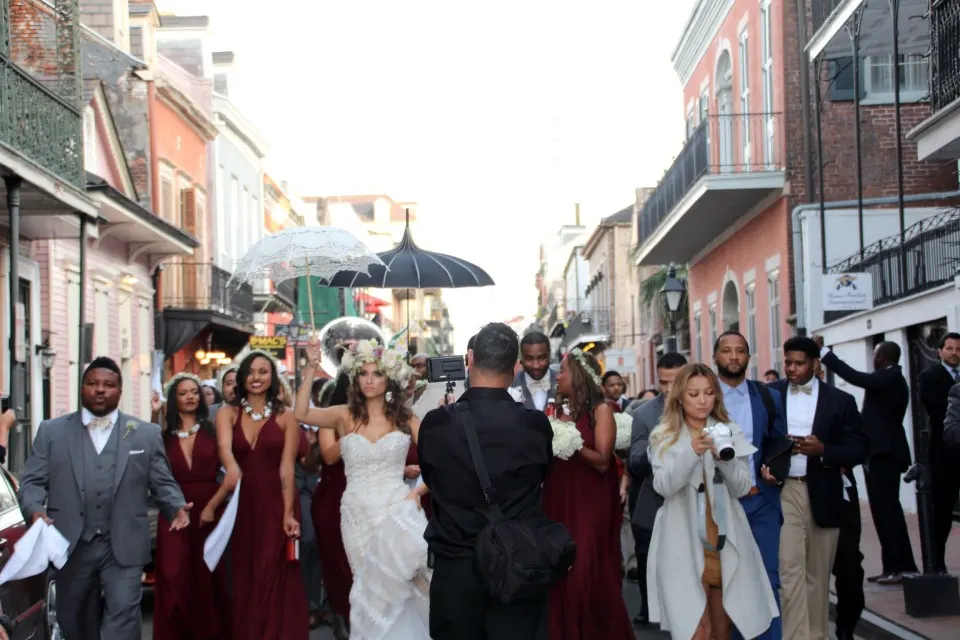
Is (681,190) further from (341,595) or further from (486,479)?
(486,479)

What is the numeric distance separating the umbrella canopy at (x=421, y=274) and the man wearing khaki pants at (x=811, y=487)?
664 centimetres

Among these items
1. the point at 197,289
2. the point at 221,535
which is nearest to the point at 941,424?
the point at 221,535

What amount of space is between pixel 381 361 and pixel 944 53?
8.99 metres

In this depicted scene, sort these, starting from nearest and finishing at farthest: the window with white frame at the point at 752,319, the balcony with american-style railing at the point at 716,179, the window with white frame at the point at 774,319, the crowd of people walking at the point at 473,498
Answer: the crowd of people walking at the point at 473,498 < the balcony with american-style railing at the point at 716,179 < the window with white frame at the point at 774,319 < the window with white frame at the point at 752,319

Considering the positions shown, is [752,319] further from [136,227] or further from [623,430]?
[623,430]

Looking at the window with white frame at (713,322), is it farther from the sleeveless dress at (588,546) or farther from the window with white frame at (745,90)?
the sleeveless dress at (588,546)

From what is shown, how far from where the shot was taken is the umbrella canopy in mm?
15164

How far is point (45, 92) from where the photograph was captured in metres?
17.0

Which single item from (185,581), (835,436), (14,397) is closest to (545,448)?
(835,436)

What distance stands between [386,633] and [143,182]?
24.8m

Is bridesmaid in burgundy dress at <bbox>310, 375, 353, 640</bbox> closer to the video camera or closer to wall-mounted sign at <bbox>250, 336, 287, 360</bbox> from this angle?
the video camera

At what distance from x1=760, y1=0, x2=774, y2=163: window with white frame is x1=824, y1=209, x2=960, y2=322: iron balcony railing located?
164 inches

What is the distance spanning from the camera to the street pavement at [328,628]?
10.3 m

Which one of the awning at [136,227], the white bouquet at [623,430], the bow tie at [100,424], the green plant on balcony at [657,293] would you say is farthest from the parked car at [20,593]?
the green plant on balcony at [657,293]
